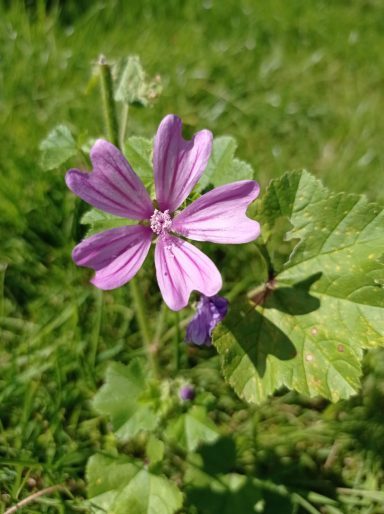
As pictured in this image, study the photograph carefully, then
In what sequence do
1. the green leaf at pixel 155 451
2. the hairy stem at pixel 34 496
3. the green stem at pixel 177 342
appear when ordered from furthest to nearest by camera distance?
the green stem at pixel 177 342 < the green leaf at pixel 155 451 < the hairy stem at pixel 34 496

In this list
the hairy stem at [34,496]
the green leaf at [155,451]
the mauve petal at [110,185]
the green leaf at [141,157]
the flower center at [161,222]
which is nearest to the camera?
the mauve petal at [110,185]

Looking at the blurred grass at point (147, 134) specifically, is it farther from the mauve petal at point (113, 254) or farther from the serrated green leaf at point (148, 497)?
the mauve petal at point (113, 254)

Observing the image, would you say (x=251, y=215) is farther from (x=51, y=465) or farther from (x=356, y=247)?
(x=51, y=465)

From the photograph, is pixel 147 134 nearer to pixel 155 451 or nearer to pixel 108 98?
pixel 108 98

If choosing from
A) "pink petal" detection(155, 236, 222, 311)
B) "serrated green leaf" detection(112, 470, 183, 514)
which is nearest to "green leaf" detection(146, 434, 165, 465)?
"serrated green leaf" detection(112, 470, 183, 514)

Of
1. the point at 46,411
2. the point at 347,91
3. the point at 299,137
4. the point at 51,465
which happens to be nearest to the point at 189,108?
the point at 299,137

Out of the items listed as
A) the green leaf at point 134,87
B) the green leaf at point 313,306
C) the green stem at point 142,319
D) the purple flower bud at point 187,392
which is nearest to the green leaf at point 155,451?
the purple flower bud at point 187,392

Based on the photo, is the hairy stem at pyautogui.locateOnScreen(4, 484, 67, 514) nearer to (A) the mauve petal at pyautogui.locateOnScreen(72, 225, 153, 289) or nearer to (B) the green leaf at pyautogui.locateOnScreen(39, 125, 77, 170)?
(A) the mauve petal at pyautogui.locateOnScreen(72, 225, 153, 289)

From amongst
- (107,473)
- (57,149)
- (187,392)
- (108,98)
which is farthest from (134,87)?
(107,473)
